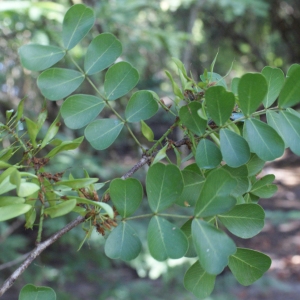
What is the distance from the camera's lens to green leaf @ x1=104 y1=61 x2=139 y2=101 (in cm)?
55

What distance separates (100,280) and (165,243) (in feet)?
8.03

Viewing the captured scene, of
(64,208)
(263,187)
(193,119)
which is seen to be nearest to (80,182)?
(64,208)

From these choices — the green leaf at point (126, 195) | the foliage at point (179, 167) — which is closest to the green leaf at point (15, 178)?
the foliage at point (179, 167)

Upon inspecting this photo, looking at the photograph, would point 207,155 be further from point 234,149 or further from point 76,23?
point 76,23

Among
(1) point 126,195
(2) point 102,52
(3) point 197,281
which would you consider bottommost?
(3) point 197,281

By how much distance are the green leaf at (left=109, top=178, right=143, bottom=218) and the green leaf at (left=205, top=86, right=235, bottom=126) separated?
125 mm

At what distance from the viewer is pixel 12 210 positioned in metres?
0.42

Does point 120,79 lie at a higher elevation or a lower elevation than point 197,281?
higher

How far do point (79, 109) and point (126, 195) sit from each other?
0.52 ft

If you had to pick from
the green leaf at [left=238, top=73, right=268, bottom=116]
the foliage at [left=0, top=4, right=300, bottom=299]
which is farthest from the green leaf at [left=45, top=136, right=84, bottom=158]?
the green leaf at [left=238, top=73, right=268, bottom=116]

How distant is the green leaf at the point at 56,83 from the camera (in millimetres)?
536

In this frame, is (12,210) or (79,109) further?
(79,109)

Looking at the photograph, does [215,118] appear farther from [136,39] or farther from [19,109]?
[136,39]

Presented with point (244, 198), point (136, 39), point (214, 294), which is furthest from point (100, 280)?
point (244, 198)
